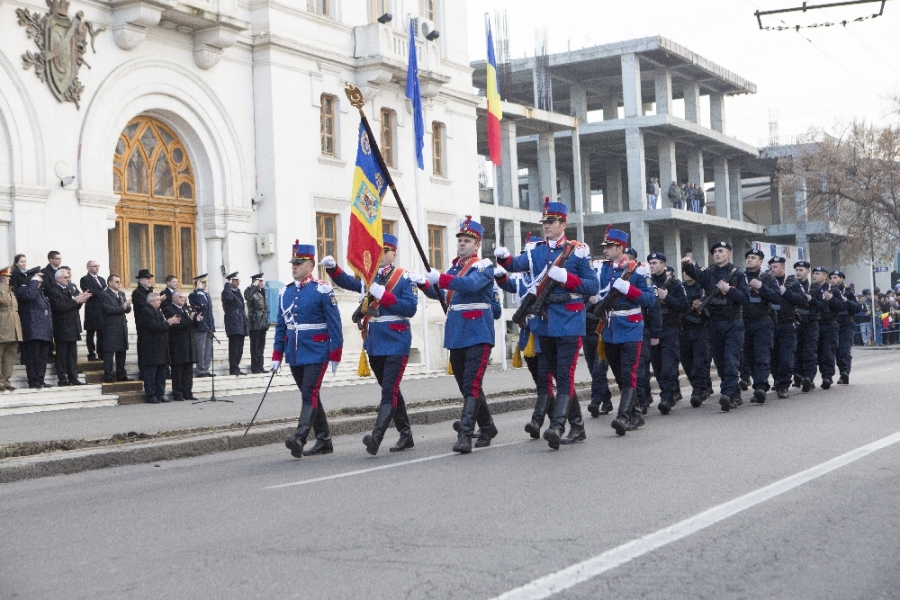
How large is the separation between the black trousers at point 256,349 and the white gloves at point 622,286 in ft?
36.0

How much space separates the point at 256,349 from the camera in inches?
857

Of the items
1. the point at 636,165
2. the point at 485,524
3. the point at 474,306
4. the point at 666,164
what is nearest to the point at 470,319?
the point at 474,306

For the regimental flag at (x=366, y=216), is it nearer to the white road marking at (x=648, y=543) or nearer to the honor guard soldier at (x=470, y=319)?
the honor guard soldier at (x=470, y=319)

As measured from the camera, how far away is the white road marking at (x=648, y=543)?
17.6 feet

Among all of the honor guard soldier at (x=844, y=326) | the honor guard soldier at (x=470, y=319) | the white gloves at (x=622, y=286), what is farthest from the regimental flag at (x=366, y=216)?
the honor guard soldier at (x=844, y=326)

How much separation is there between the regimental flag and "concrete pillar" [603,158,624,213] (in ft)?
147

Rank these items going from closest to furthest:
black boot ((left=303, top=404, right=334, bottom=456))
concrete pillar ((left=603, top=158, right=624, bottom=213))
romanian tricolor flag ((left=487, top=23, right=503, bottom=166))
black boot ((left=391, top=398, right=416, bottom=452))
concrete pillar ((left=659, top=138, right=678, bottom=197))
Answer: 1. black boot ((left=391, top=398, right=416, bottom=452))
2. black boot ((left=303, top=404, right=334, bottom=456))
3. romanian tricolor flag ((left=487, top=23, right=503, bottom=166))
4. concrete pillar ((left=659, top=138, right=678, bottom=197))
5. concrete pillar ((left=603, top=158, right=624, bottom=213))

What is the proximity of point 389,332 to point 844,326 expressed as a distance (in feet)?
36.6

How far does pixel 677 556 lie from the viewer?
19.7ft

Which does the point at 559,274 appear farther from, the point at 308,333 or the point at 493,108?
the point at 493,108

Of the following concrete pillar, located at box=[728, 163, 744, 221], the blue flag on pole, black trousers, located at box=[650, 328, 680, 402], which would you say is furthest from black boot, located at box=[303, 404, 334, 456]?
concrete pillar, located at box=[728, 163, 744, 221]

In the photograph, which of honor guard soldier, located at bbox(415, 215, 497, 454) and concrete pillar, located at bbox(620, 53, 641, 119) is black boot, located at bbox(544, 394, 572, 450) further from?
concrete pillar, located at bbox(620, 53, 641, 119)

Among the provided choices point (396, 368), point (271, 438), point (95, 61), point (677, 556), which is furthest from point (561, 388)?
point (95, 61)

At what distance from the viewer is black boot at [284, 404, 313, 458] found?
10.8 meters
